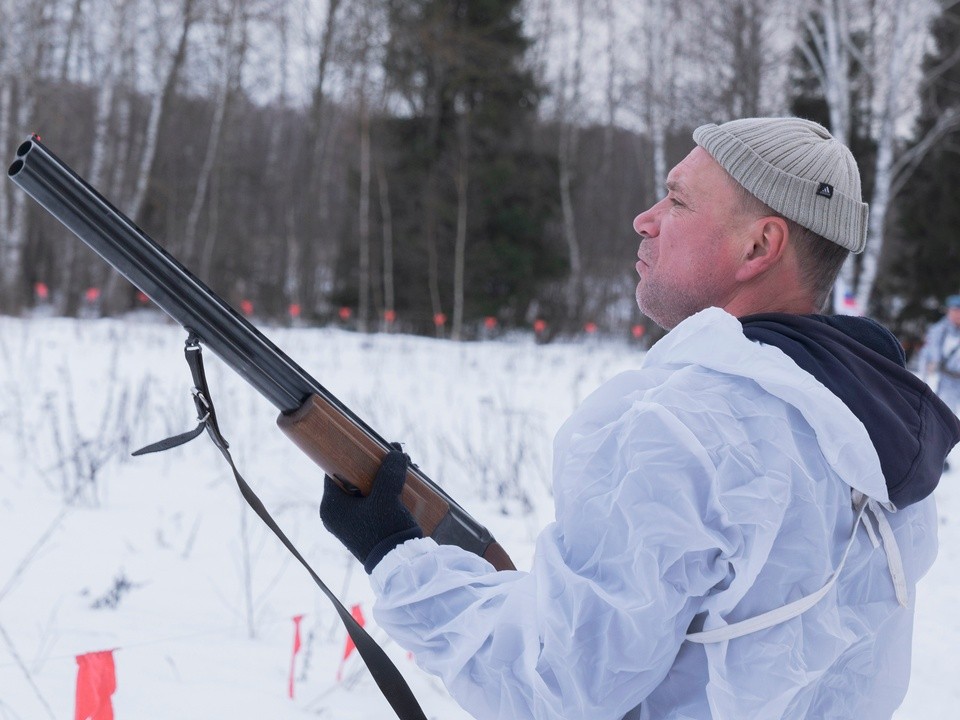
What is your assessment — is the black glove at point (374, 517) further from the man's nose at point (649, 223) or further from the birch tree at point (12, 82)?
the birch tree at point (12, 82)

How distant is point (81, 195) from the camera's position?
1.56 meters

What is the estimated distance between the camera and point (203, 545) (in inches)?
165

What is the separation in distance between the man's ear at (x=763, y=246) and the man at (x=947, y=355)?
293 inches

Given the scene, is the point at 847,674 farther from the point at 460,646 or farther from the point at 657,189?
the point at 657,189

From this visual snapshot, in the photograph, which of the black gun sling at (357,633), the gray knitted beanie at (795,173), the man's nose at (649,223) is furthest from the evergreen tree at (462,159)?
the gray knitted beanie at (795,173)

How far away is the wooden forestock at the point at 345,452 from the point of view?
5.08 feet

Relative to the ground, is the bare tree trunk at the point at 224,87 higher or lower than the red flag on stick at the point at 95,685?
higher

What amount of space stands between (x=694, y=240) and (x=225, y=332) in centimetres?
90

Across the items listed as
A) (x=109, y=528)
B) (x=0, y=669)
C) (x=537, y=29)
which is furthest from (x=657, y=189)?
(x=0, y=669)

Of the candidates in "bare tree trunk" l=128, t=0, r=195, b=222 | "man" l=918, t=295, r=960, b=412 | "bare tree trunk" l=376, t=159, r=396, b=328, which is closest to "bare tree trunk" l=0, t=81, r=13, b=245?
"bare tree trunk" l=128, t=0, r=195, b=222

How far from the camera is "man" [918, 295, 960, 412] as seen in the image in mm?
7797

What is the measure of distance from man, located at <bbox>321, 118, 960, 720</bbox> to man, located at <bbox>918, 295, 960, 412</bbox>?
7406 millimetres

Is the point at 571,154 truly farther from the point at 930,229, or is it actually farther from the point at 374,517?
the point at 374,517

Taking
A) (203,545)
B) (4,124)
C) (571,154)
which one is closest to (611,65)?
(571,154)
